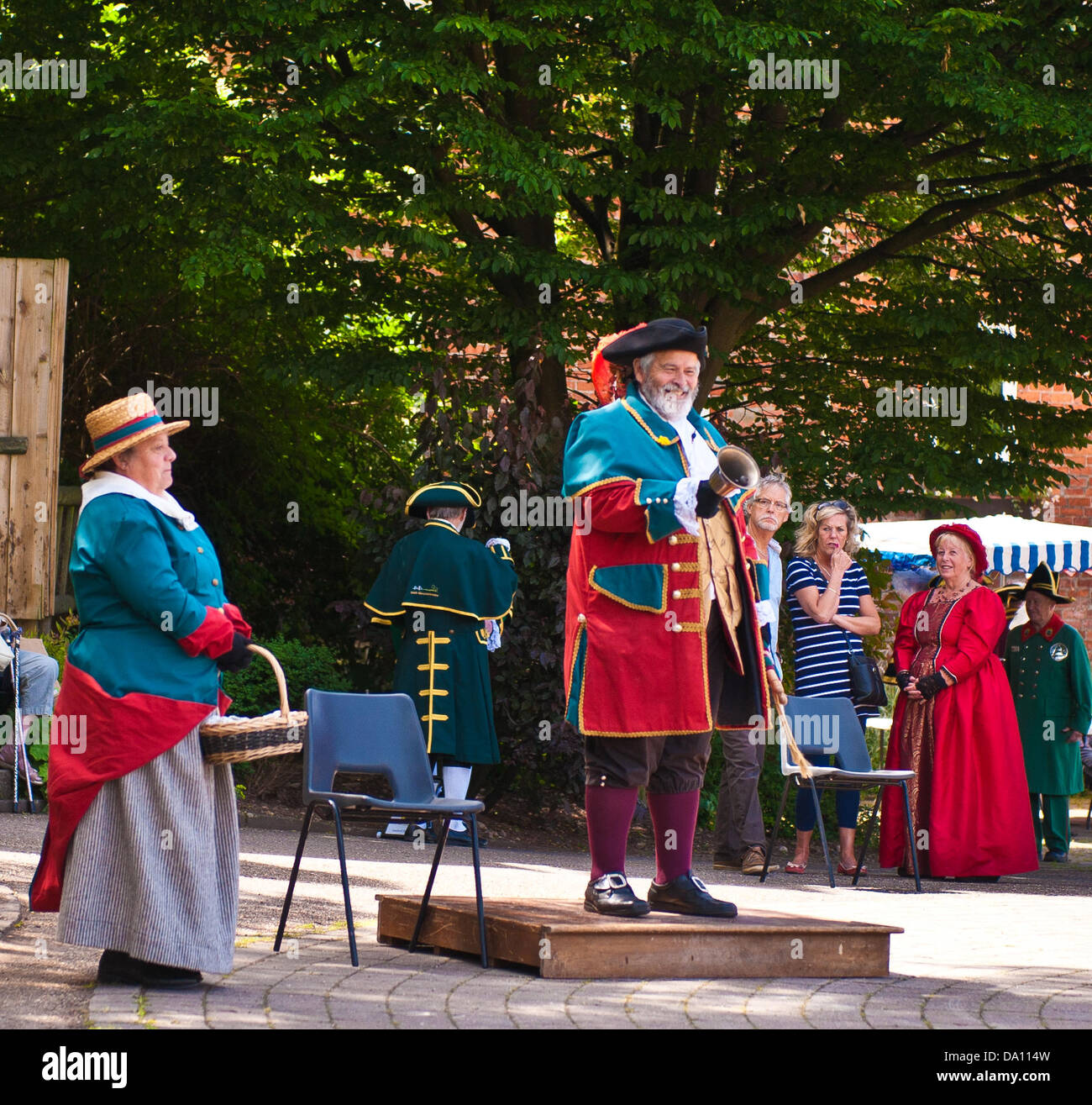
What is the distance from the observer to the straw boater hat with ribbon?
530cm

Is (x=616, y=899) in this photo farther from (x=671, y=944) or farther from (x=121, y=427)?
(x=121, y=427)

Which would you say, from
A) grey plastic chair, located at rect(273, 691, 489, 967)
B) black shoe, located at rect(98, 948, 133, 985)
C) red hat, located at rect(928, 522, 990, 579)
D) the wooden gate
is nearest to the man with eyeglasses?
red hat, located at rect(928, 522, 990, 579)

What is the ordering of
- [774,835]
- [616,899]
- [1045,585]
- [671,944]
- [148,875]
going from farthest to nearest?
1. [1045,585]
2. [774,835]
3. [616,899]
4. [671,944]
5. [148,875]

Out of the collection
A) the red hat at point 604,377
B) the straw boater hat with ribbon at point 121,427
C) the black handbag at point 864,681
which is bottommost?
the black handbag at point 864,681

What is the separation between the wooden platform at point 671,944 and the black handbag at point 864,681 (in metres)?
3.84

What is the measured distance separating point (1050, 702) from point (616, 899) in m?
6.48

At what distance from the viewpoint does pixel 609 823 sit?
18.7 ft

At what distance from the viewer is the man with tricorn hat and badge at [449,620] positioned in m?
9.91

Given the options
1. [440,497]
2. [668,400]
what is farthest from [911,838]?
[668,400]

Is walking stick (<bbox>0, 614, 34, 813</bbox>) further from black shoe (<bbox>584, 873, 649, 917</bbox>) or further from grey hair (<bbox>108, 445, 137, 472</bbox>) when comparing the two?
black shoe (<bbox>584, 873, 649, 917</bbox>)

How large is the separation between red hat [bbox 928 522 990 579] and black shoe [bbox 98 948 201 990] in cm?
588

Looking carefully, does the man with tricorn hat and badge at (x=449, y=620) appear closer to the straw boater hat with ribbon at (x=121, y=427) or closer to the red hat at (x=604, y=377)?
the red hat at (x=604, y=377)

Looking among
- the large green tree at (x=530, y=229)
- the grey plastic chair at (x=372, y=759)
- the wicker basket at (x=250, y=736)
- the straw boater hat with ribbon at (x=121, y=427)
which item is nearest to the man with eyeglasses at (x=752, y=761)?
the large green tree at (x=530, y=229)

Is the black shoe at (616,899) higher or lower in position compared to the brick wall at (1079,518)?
lower
